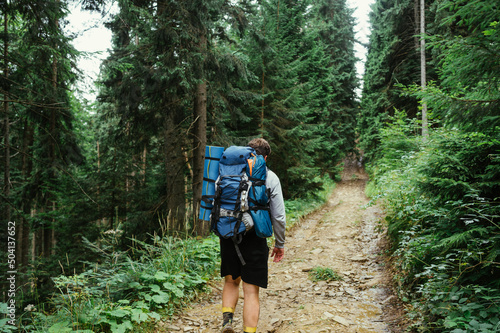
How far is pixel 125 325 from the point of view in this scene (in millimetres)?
3248

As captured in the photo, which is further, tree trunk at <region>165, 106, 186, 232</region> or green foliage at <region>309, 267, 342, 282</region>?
tree trunk at <region>165, 106, 186, 232</region>

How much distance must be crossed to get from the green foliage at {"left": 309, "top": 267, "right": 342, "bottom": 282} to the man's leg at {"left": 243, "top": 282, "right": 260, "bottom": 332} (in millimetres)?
2634

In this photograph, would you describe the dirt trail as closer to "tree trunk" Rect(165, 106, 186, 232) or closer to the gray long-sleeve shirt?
the gray long-sleeve shirt

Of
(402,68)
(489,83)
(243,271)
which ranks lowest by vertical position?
(243,271)

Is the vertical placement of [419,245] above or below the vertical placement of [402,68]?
below

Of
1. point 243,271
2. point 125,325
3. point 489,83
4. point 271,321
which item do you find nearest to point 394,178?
point 489,83

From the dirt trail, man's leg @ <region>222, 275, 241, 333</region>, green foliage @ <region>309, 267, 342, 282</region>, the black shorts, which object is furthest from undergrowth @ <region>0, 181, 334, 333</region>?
green foliage @ <region>309, 267, 342, 282</region>

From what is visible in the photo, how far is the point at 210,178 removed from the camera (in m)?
3.30

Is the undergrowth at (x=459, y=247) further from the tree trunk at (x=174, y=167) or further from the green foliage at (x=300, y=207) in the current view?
the tree trunk at (x=174, y=167)

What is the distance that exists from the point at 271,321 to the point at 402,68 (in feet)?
61.9

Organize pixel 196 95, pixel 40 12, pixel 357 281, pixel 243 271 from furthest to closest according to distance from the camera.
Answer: pixel 196 95 → pixel 40 12 → pixel 357 281 → pixel 243 271

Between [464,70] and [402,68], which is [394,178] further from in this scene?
[402,68]

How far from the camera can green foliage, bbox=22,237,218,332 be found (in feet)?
10.6

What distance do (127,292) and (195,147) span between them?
451 cm
